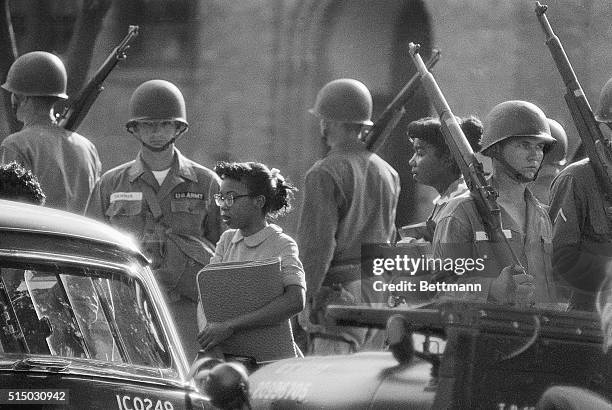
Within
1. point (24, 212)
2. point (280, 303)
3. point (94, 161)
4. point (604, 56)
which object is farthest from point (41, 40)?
point (24, 212)

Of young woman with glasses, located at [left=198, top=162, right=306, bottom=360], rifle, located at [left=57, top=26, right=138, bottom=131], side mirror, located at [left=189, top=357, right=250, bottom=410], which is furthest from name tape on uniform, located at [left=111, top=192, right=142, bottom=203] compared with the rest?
side mirror, located at [left=189, top=357, right=250, bottom=410]

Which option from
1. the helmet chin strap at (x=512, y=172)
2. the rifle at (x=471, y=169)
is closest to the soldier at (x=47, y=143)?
the rifle at (x=471, y=169)

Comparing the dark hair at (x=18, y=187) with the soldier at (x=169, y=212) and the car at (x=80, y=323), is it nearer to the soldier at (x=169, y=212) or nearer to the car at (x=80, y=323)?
the soldier at (x=169, y=212)

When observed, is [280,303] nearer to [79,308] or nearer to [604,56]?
[79,308]

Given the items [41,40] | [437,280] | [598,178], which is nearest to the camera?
[437,280]

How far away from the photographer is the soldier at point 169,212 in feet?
29.8

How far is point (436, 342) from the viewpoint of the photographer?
5809 millimetres

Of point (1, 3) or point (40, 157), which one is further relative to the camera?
point (1, 3)

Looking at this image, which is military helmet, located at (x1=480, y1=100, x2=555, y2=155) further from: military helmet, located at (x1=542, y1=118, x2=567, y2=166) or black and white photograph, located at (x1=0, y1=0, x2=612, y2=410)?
military helmet, located at (x1=542, y1=118, x2=567, y2=166)

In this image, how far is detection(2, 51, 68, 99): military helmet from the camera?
10.3 meters

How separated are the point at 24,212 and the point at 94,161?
447 cm

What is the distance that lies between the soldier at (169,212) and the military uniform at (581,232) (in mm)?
1988

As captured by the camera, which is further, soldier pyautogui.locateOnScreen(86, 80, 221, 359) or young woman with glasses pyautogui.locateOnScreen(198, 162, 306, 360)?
soldier pyautogui.locateOnScreen(86, 80, 221, 359)

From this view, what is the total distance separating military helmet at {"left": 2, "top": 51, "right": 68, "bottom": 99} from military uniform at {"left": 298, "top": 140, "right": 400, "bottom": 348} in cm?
174
